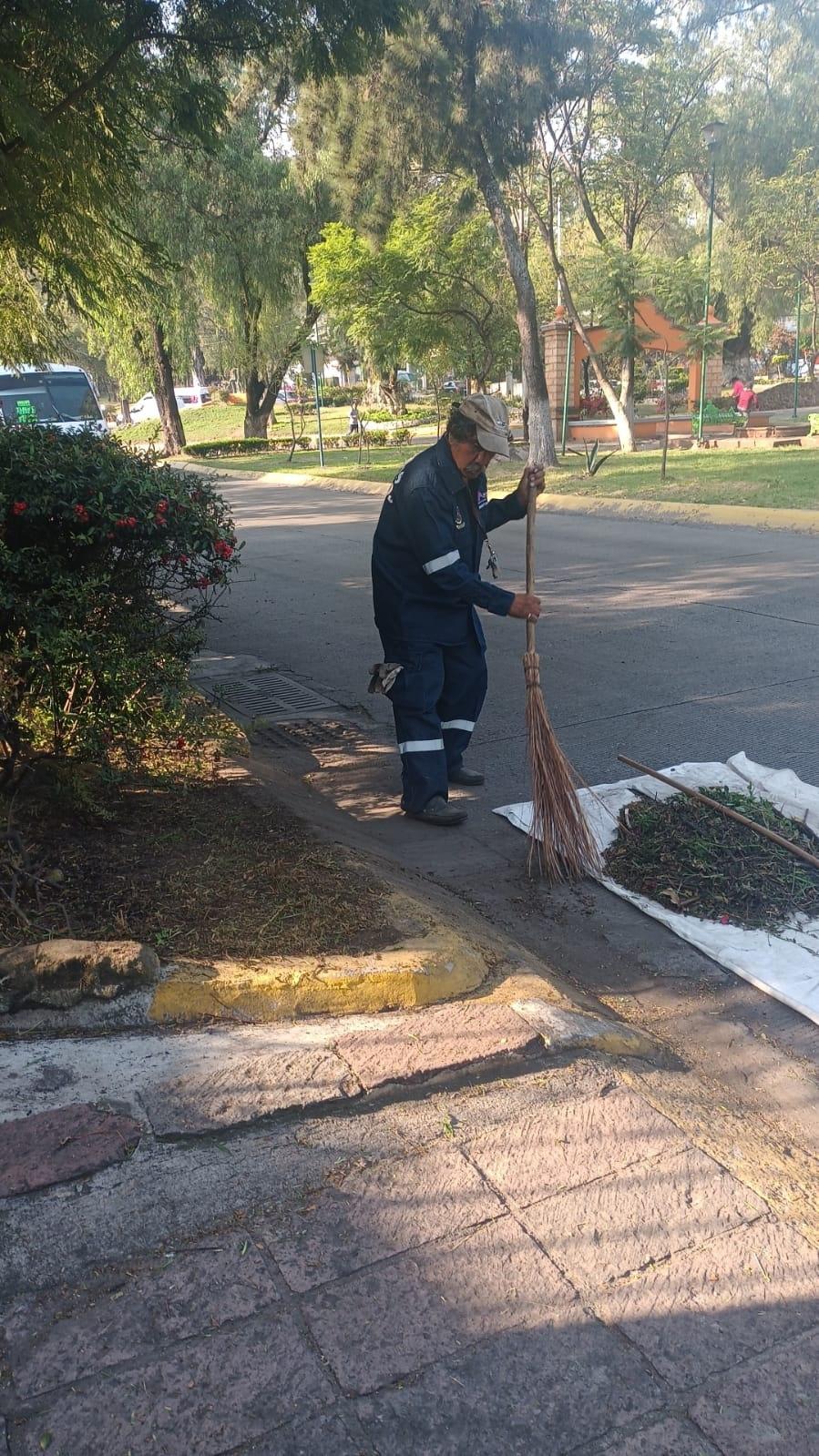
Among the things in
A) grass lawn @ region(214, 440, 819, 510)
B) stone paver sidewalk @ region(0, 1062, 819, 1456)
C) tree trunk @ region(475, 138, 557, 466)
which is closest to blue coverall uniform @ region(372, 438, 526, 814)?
stone paver sidewalk @ region(0, 1062, 819, 1456)

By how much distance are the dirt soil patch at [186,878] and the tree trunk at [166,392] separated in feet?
97.0

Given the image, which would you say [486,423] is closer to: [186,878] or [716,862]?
[716,862]

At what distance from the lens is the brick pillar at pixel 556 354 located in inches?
1164

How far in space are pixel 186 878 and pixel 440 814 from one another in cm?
162

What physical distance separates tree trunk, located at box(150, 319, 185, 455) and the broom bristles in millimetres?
29615

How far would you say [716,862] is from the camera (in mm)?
4316

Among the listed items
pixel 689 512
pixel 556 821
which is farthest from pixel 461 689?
pixel 689 512

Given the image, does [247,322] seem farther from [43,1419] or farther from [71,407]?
[43,1419]

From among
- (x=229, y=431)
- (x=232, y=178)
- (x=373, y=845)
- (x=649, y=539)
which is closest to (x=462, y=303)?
(x=232, y=178)

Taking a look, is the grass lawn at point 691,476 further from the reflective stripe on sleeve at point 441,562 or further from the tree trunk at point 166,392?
the reflective stripe on sleeve at point 441,562

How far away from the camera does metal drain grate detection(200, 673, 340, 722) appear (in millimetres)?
7086

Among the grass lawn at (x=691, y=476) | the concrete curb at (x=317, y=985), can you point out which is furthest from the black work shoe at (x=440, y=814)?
the grass lawn at (x=691, y=476)

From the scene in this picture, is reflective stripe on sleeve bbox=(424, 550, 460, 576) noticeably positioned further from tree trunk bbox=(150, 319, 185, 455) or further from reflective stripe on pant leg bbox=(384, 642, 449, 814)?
tree trunk bbox=(150, 319, 185, 455)

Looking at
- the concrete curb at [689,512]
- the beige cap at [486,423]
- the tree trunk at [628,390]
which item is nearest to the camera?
the beige cap at [486,423]
